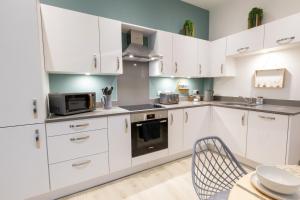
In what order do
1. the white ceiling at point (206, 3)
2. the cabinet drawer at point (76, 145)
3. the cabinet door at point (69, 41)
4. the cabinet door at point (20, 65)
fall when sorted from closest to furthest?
the cabinet door at point (20, 65) < the cabinet drawer at point (76, 145) < the cabinet door at point (69, 41) < the white ceiling at point (206, 3)

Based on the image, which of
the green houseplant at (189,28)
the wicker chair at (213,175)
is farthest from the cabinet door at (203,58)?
the wicker chair at (213,175)

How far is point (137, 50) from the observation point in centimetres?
232

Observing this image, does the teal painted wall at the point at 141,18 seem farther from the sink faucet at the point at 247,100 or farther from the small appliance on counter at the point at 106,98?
the sink faucet at the point at 247,100

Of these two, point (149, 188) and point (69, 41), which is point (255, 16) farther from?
point (149, 188)

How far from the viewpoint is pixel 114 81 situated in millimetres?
2533

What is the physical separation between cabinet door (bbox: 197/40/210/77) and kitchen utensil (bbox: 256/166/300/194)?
247cm

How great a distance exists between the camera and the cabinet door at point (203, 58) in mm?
3047

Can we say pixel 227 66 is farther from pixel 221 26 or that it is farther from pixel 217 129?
pixel 217 129

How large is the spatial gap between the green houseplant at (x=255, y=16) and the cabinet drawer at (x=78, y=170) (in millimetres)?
3032

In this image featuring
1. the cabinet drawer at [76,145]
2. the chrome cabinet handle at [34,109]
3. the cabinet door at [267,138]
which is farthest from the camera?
the cabinet door at [267,138]

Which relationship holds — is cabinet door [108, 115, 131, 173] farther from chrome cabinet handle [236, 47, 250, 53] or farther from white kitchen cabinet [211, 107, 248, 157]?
chrome cabinet handle [236, 47, 250, 53]

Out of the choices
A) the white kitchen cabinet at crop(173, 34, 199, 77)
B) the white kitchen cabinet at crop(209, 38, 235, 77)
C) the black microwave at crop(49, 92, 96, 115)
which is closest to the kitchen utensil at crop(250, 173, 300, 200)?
the black microwave at crop(49, 92, 96, 115)

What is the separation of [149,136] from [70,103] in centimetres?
112

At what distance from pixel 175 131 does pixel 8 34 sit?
7.50 feet
